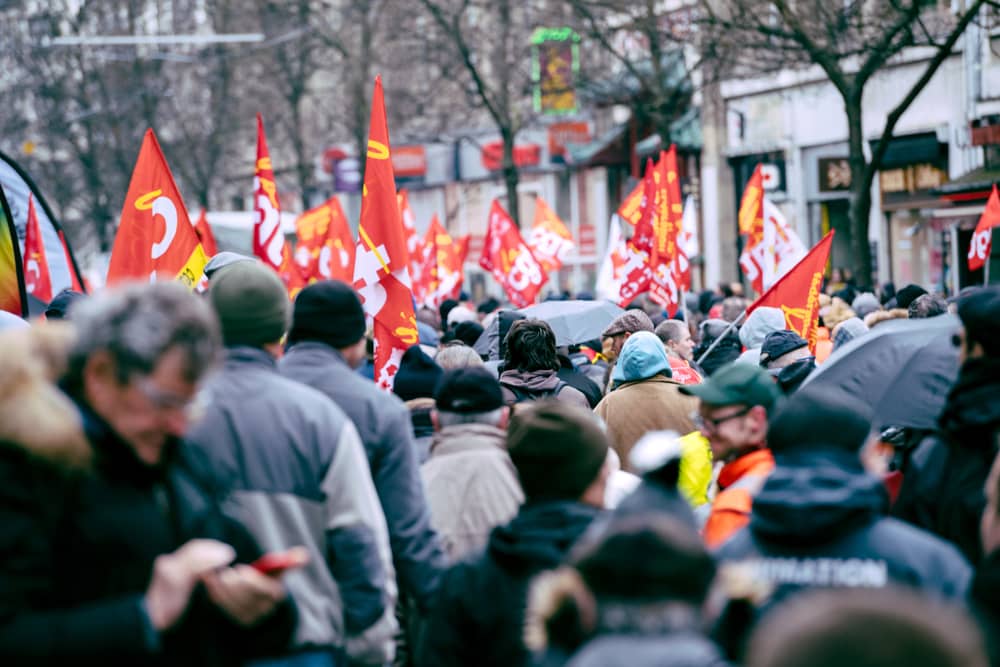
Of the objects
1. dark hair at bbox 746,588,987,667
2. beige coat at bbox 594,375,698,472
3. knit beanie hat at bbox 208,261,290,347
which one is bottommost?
beige coat at bbox 594,375,698,472

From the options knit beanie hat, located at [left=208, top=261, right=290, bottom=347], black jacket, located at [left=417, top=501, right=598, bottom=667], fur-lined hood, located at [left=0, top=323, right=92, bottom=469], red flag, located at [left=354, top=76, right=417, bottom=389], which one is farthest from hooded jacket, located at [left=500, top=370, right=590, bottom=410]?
fur-lined hood, located at [left=0, top=323, right=92, bottom=469]

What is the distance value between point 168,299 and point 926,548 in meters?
1.80

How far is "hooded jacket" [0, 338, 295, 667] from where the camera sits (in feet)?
9.86

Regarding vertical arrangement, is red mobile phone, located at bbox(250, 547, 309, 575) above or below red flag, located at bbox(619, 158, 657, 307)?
below

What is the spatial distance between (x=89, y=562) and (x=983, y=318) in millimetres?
2778

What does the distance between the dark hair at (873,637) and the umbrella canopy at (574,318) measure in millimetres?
9235

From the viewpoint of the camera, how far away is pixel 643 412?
757cm

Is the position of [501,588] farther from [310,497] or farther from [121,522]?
[121,522]

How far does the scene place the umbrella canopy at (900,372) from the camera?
5480 millimetres

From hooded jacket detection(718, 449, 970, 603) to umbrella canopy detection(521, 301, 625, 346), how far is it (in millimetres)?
7775

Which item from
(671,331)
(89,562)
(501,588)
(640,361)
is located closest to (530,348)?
(640,361)

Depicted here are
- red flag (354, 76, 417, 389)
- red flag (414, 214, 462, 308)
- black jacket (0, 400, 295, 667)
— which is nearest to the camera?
black jacket (0, 400, 295, 667)

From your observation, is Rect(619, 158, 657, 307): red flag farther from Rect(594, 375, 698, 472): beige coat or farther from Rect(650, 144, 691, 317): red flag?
Rect(594, 375, 698, 472): beige coat

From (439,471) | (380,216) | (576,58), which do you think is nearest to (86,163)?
(576,58)
